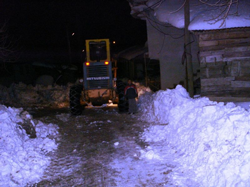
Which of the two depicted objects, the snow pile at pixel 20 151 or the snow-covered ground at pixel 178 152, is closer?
the snow-covered ground at pixel 178 152

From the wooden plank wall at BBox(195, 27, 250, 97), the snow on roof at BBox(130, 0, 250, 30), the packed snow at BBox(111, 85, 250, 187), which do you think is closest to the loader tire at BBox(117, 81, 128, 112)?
the wooden plank wall at BBox(195, 27, 250, 97)

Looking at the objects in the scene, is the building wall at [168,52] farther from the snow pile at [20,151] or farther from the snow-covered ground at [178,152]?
the snow pile at [20,151]

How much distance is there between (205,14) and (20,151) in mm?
9171

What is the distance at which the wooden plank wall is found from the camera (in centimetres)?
1089

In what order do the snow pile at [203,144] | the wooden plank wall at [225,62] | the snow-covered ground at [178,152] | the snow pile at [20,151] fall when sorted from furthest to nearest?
the wooden plank wall at [225,62], the snow pile at [20,151], the snow-covered ground at [178,152], the snow pile at [203,144]

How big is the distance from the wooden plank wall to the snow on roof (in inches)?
15.3

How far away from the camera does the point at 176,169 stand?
6148 mm

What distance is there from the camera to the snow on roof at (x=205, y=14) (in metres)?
10.5

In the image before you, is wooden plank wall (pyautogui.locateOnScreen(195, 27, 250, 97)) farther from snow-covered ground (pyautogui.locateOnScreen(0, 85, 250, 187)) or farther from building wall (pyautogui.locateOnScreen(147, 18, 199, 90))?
building wall (pyautogui.locateOnScreen(147, 18, 199, 90))

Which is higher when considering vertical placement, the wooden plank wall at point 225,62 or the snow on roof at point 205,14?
the snow on roof at point 205,14

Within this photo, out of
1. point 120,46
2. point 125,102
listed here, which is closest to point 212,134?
point 125,102

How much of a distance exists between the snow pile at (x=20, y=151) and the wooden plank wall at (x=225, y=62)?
264 inches

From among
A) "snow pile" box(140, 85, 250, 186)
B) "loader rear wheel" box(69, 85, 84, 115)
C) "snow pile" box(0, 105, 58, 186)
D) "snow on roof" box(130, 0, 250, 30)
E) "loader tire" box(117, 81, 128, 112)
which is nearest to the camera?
"snow pile" box(140, 85, 250, 186)

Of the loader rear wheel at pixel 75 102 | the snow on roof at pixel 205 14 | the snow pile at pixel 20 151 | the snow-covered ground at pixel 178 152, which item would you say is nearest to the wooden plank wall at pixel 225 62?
the snow on roof at pixel 205 14
